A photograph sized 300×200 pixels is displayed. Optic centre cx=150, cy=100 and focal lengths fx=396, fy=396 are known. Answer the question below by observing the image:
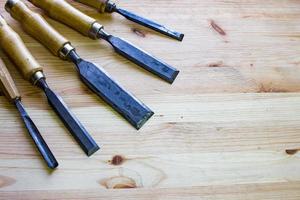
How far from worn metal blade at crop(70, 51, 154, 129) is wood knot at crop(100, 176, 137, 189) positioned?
0.08 m

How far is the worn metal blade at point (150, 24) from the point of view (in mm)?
675

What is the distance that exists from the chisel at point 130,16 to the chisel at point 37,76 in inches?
5.9

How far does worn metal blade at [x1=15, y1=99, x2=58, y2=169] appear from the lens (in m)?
0.51

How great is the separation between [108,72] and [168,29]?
0.47 feet

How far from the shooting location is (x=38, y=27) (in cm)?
62

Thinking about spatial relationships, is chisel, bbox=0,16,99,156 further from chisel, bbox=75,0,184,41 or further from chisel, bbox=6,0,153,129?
chisel, bbox=75,0,184,41

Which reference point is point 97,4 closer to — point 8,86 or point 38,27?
point 38,27

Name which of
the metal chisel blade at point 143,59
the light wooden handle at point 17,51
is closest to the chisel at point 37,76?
the light wooden handle at point 17,51

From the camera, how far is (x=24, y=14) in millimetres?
631

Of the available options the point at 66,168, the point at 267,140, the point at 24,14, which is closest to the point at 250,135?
the point at 267,140

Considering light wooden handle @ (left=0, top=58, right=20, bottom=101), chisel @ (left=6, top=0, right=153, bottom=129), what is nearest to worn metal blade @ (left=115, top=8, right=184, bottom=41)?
chisel @ (left=6, top=0, right=153, bottom=129)

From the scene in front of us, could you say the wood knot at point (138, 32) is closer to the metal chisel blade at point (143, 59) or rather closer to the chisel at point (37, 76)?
the metal chisel blade at point (143, 59)

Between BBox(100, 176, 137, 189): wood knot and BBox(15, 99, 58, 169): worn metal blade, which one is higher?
BBox(15, 99, 58, 169): worn metal blade

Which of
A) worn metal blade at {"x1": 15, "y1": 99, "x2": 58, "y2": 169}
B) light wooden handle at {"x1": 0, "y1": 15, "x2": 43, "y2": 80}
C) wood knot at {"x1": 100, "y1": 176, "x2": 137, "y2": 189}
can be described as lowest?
wood knot at {"x1": 100, "y1": 176, "x2": 137, "y2": 189}
